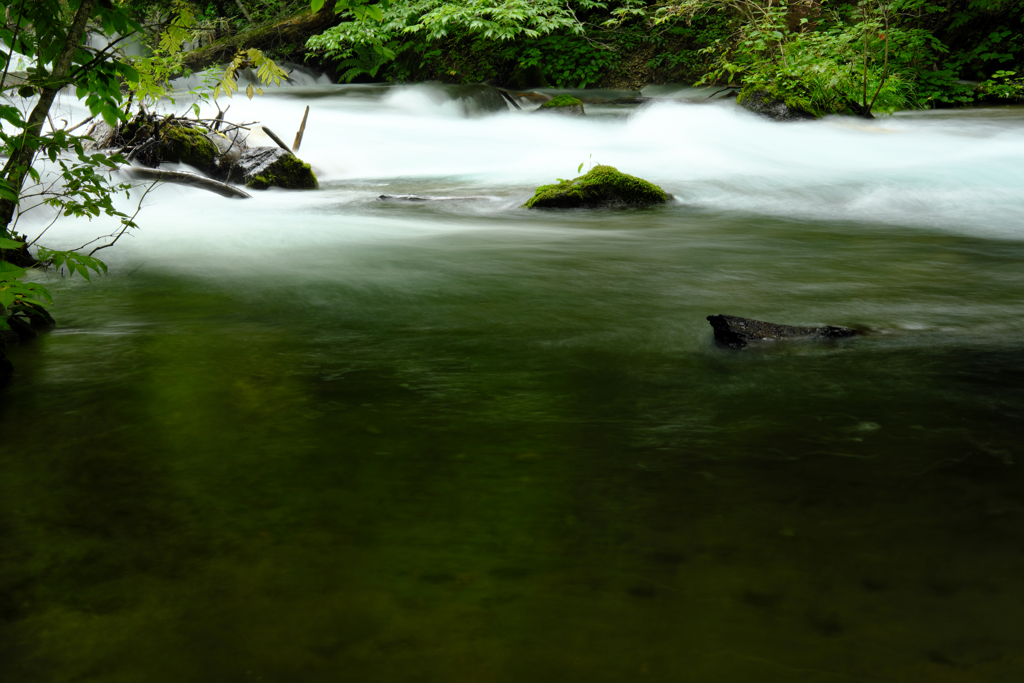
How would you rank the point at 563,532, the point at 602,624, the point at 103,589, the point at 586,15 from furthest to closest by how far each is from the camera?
A: the point at 586,15 → the point at 563,532 → the point at 103,589 → the point at 602,624

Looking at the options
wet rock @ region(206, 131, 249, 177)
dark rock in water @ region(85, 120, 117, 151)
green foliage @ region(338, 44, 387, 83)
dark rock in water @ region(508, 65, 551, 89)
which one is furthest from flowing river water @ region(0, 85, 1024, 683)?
green foliage @ region(338, 44, 387, 83)

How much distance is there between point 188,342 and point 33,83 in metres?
1.29

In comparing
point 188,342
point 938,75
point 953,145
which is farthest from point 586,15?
point 188,342

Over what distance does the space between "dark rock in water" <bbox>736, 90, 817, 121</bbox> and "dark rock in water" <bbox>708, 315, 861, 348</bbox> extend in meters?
10.6

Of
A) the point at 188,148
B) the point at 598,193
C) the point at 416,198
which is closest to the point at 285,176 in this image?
the point at 188,148

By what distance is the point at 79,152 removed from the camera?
8.86 feet

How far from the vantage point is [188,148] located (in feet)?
30.0

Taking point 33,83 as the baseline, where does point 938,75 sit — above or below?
above

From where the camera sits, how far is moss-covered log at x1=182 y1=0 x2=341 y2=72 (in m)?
18.3

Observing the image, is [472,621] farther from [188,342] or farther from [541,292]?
[541,292]

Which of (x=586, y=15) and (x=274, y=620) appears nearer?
(x=274, y=620)

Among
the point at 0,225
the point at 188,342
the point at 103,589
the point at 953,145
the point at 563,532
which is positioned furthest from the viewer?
the point at 953,145

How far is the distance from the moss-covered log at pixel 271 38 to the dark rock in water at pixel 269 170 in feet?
33.1

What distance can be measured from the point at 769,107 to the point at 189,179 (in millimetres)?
9568
